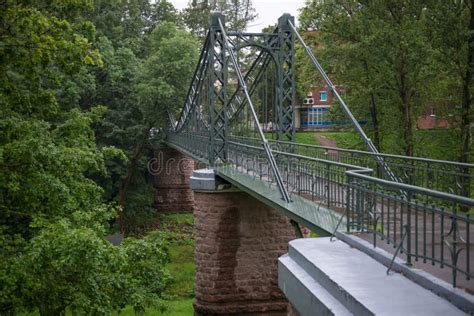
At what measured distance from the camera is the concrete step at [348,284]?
3748mm

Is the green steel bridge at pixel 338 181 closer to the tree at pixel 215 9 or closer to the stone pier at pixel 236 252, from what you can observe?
the stone pier at pixel 236 252

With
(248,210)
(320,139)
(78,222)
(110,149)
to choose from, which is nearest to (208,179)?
(248,210)

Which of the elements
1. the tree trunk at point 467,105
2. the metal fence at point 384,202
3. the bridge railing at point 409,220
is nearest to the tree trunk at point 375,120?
the tree trunk at point 467,105

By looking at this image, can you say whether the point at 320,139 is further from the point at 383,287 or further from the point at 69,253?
the point at 383,287

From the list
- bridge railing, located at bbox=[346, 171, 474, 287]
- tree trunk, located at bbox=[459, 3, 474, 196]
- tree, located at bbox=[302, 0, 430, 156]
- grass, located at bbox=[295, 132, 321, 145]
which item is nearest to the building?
grass, located at bbox=[295, 132, 321, 145]

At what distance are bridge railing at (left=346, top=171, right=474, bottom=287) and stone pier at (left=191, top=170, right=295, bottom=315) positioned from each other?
9.42 m

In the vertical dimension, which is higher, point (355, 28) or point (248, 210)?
point (355, 28)

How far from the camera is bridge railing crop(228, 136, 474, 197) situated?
27.0ft

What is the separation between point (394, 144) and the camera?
20125 millimetres

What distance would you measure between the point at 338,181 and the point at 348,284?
4027 millimetres

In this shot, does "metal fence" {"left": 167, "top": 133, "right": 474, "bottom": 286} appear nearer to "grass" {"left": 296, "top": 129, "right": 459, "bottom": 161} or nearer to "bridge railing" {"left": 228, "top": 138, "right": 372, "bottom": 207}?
"bridge railing" {"left": 228, "top": 138, "right": 372, "bottom": 207}

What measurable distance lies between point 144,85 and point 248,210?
13779 mm

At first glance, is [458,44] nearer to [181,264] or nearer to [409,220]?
[409,220]

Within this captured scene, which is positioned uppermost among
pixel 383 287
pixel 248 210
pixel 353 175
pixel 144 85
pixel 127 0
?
pixel 127 0
